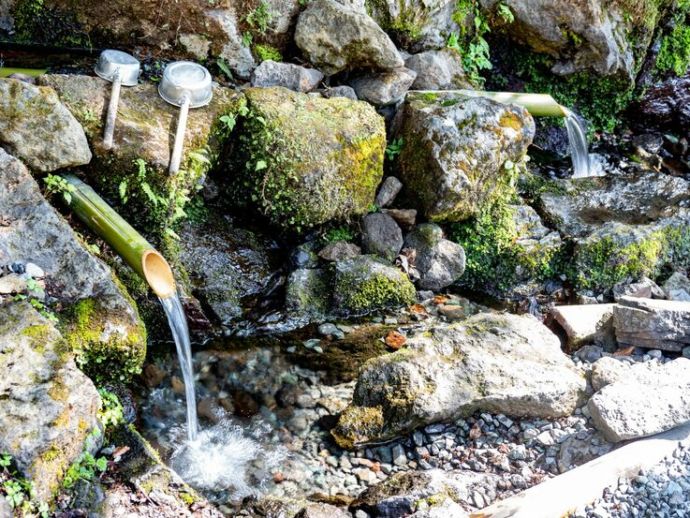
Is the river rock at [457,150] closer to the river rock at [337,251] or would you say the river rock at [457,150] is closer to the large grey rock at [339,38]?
the large grey rock at [339,38]

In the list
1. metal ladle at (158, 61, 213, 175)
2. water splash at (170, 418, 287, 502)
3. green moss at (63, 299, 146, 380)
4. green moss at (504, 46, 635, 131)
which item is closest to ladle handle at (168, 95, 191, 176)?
metal ladle at (158, 61, 213, 175)

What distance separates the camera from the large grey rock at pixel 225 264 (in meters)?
7.49

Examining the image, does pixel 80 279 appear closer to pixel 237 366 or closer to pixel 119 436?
pixel 119 436

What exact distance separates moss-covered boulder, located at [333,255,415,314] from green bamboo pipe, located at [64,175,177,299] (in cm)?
203

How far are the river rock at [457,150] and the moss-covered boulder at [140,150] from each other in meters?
2.59

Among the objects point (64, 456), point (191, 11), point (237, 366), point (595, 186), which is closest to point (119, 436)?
point (64, 456)

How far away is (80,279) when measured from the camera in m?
5.87

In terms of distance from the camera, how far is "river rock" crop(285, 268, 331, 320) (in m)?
7.64

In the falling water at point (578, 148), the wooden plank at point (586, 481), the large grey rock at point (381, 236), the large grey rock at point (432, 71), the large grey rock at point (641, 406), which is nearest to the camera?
the wooden plank at point (586, 481)

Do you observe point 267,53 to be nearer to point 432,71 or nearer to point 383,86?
point 383,86

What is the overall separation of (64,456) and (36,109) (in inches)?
128

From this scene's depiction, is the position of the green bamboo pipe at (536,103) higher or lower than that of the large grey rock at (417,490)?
higher

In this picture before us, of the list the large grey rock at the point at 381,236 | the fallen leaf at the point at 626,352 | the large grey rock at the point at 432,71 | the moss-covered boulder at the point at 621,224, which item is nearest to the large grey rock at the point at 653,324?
the fallen leaf at the point at 626,352

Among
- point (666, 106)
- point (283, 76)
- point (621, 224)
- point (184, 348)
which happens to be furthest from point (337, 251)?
point (666, 106)
